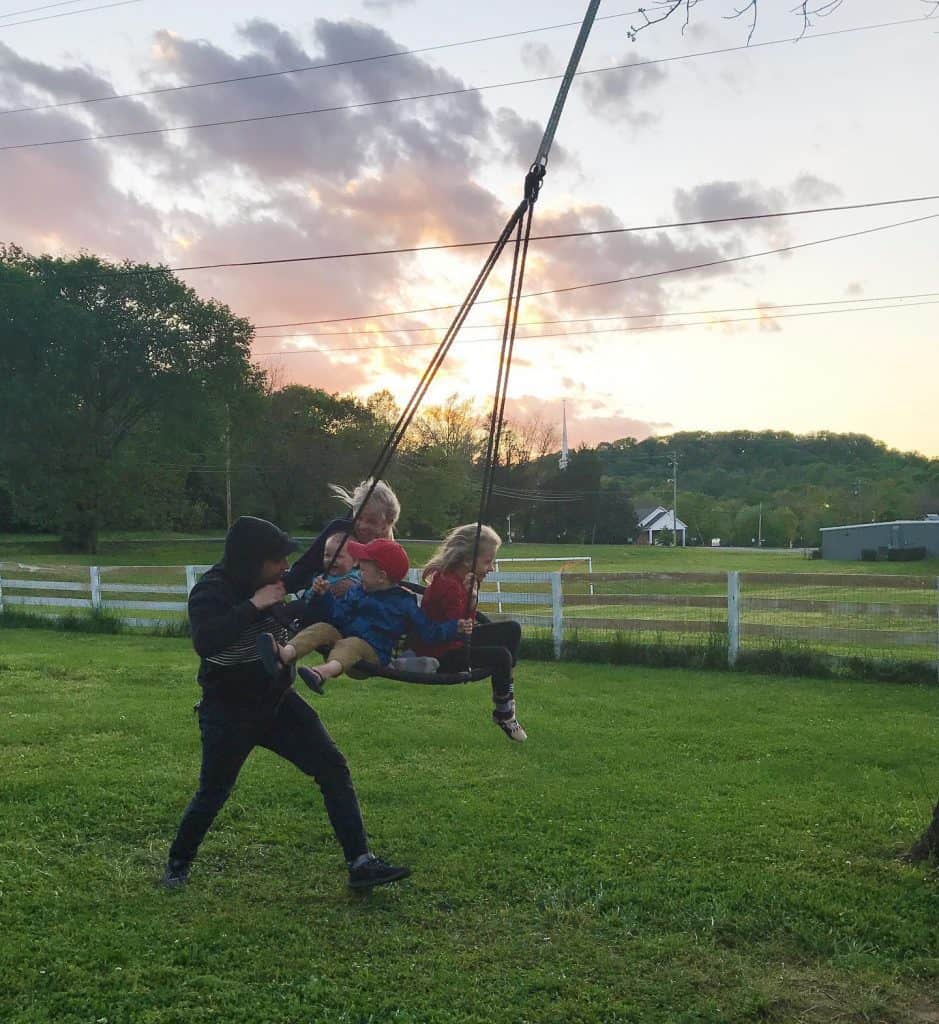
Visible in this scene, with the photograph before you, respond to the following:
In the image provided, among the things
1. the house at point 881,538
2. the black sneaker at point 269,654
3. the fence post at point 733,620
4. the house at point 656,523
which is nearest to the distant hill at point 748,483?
the house at point 656,523

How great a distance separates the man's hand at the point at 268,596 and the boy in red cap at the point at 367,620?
0.20 meters

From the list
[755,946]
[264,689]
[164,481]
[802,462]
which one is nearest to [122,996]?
[264,689]

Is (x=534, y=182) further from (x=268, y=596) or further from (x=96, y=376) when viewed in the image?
(x=96, y=376)

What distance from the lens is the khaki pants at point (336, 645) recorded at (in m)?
3.75

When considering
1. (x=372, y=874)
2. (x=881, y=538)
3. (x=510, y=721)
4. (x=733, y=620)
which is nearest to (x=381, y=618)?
(x=510, y=721)

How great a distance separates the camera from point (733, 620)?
33.0 ft

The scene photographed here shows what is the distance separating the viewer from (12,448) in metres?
30.8

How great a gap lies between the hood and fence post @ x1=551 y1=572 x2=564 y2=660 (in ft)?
23.7

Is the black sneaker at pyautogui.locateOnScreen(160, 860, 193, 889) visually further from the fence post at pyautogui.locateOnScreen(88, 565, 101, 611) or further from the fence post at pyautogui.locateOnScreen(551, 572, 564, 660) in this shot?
the fence post at pyautogui.locateOnScreen(88, 565, 101, 611)

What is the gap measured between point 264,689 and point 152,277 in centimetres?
3253

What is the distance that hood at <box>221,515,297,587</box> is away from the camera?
145 inches

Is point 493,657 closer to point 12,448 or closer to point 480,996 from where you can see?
point 480,996

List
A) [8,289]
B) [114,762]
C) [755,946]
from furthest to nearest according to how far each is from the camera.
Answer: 1. [8,289]
2. [114,762]
3. [755,946]

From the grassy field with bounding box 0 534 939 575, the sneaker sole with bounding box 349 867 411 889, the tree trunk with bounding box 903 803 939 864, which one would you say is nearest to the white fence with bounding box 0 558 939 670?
the tree trunk with bounding box 903 803 939 864
